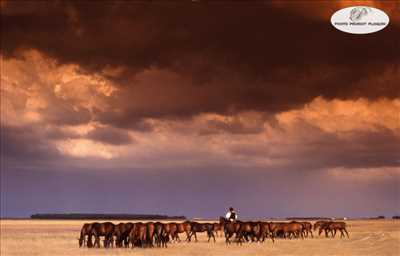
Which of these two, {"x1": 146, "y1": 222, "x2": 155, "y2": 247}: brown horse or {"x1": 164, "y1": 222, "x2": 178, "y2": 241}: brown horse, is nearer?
{"x1": 146, "y1": 222, "x2": 155, "y2": 247}: brown horse

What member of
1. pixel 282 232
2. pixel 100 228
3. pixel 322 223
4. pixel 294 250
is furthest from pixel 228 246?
pixel 322 223

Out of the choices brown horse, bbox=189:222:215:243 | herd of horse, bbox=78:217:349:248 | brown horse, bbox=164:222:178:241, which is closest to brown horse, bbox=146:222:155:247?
herd of horse, bbox=78:217:349:248

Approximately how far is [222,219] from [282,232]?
3866 millimetres

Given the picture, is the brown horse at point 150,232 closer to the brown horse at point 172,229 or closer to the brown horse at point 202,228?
the brown horse at point 172,229

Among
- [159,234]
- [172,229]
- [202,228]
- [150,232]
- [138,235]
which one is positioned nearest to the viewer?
[138,235]

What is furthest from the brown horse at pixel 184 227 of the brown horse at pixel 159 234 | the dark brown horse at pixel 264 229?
the brown horse at pixel 159 234

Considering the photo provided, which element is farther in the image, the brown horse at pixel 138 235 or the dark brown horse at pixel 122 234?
the dark brown horse at pixel 122 234

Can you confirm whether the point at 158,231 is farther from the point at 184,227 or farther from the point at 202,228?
the point at 202,228

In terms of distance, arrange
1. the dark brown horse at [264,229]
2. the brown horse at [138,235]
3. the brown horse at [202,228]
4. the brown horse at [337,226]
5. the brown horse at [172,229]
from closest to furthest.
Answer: the brown horse at [138,235]
the dark brown horse at [264,229]
the brown horse at [172,229]
the brown horse at [202,228]
the brown horse at [337,226]

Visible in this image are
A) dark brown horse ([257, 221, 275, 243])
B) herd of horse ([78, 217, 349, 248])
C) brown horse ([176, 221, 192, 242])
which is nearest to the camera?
herd of horse ([78, 217, 349, 248])

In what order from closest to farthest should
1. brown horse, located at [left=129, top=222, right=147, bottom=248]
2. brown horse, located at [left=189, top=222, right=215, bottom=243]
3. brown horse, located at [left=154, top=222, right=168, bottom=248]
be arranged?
→ brown horse, located at [left=129, top=222, right=147, bottom=248] → brown horse, located at [left=154, top=222, right=168, bottom=248] → brown horse, located at [left=189, top=222, right=215, bottom=243]

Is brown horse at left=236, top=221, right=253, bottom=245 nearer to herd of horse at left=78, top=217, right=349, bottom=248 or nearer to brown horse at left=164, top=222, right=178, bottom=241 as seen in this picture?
herd of horse at left=78, top=217, right=349, bottom=248

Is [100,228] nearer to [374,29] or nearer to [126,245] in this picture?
[126,245]

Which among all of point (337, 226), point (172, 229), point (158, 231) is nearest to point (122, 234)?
point (158, 231)
